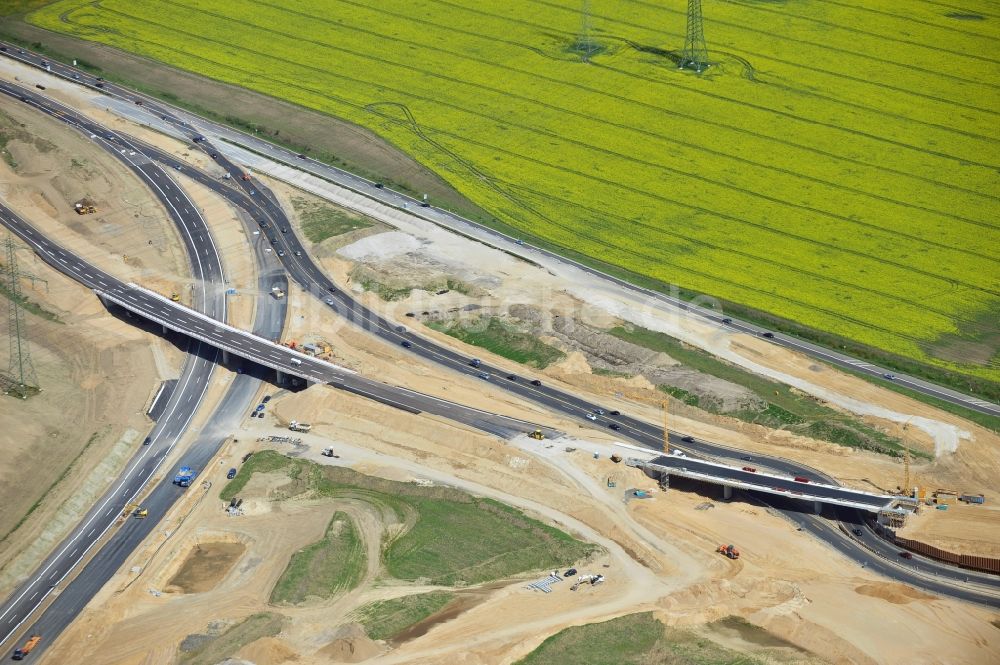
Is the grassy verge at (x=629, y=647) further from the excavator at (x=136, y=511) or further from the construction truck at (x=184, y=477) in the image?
the construction truck at (x=184, y=477)

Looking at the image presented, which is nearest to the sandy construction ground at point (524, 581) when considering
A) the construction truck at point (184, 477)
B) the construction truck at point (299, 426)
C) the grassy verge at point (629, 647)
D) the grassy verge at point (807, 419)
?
the construction truck at point (299, 426)

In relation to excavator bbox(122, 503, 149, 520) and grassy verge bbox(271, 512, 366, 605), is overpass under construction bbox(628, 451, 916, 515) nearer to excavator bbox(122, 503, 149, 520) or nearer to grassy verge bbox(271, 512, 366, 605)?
grassy verge bbox(271, 512, 366, 605)

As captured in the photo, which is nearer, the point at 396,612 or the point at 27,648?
the point at 27,648

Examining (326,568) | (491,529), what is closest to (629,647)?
(491,529)

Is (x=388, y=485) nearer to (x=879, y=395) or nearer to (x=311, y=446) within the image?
(x=311, y=446)

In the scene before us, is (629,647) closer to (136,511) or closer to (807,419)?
(807,419)

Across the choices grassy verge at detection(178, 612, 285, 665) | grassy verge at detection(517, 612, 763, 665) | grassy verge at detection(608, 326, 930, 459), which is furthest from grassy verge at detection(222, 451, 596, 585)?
grassy verge at detection(608, 326, 930, 459)

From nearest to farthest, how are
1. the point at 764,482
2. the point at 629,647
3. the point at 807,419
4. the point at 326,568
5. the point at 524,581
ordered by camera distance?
the point at 629,647
the point at 524,581
the point at 326,568
the point at 764,482
the point at 807,419

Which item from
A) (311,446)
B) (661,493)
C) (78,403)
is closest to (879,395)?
(661,493)
